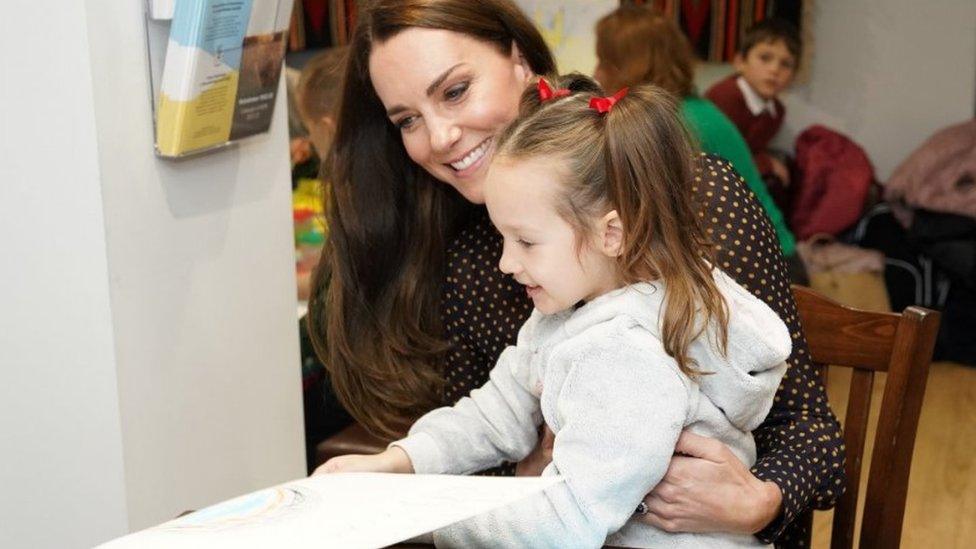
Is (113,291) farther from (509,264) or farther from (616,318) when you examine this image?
(616,318)

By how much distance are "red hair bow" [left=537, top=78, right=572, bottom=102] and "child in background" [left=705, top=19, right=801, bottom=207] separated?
13.0ft

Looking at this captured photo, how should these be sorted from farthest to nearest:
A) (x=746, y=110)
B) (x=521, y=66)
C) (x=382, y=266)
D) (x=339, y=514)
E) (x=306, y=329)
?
(x=746, y=110), (x=306, y=329), (x=382, y=266), (x=521, y=66), (x=339, y=514)

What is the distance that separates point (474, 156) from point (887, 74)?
441 centimetres

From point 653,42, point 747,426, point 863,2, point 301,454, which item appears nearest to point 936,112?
point 863,2

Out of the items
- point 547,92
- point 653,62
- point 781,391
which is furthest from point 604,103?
point 653,62

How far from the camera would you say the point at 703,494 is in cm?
132

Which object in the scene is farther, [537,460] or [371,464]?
[537,460]

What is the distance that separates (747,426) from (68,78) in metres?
0.94

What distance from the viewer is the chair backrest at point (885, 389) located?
161cm

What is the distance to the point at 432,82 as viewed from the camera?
168 centimetres

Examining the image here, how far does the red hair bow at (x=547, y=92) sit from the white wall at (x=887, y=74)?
179 inches

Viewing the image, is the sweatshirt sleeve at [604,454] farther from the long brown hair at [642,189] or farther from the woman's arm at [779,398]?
the woman's arm at [779,398]

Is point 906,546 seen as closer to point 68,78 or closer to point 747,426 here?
point 747,426

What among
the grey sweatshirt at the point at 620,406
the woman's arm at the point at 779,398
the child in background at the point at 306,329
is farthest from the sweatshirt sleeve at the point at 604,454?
the child in background at the point at 306,329
